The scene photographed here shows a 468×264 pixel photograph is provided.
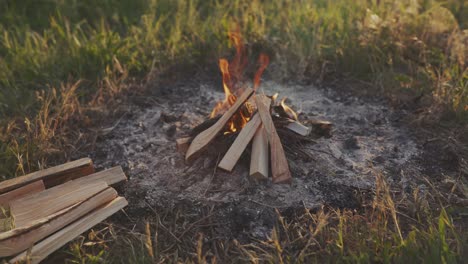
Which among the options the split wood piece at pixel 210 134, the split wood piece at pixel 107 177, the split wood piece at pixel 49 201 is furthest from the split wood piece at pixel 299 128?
the split wood piece at pixel 49 201

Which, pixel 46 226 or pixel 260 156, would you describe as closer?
pixel 46 226

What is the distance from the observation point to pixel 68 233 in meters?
2.60

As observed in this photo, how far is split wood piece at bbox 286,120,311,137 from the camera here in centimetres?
317

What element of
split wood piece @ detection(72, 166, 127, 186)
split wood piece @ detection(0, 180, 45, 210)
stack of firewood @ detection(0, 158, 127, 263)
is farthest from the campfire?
split wood piece @ detection(0, 180, 45, 210)

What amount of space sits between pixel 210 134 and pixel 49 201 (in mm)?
972

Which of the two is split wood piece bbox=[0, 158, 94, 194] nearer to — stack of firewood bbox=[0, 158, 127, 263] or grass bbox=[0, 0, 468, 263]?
stack of firewood bbox=[0, 158, 127, 263]

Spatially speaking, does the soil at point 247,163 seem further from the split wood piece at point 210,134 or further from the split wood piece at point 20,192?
the split wood piece at point 20,192

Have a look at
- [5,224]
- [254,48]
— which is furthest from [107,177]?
[254,48]

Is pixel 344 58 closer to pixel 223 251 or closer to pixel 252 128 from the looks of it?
pixel 252 128

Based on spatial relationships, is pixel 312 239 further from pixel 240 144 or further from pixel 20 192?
pixel 20 192

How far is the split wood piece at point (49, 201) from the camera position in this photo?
269 centimetres

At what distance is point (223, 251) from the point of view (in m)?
2.60

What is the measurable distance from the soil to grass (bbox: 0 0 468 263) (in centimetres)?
15

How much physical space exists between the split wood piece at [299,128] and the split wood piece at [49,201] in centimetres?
117
